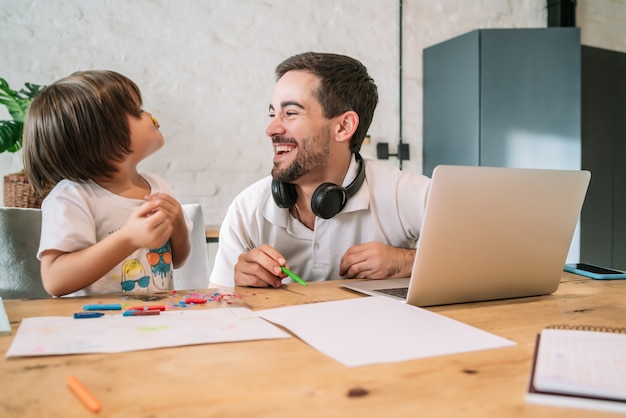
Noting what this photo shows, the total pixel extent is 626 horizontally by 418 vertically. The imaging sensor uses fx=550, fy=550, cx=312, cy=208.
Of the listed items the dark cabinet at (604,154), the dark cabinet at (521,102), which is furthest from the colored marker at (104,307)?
the dark cabinet at (604,154)

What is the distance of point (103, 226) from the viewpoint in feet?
4.16

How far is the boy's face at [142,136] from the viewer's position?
1.30 m

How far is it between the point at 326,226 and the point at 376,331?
773mm

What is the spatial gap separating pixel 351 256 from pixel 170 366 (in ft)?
2.38

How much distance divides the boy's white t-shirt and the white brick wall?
1.69 meters

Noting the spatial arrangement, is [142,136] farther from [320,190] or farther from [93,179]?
[320,190]

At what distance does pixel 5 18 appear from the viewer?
2.66 m

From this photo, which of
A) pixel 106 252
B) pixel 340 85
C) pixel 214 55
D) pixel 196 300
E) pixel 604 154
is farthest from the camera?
pixel 604 154

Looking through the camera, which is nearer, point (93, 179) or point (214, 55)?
point (93, 179)

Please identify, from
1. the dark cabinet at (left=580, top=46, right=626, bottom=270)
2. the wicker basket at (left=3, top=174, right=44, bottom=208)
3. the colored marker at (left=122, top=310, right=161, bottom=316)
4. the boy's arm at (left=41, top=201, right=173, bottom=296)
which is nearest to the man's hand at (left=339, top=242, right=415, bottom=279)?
the boy's arm at (left=41, top=201, right=173, bottom=296)

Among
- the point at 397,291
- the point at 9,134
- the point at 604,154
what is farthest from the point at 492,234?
the point at 604,154

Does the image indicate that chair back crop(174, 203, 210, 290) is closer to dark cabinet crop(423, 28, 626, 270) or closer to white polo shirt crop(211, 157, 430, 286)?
white polo shirt crop(211, 157, 430, 286)

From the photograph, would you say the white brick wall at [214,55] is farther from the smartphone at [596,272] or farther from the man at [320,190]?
the smartphone at [596,272]

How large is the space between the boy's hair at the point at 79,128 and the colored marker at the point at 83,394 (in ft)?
2.61
